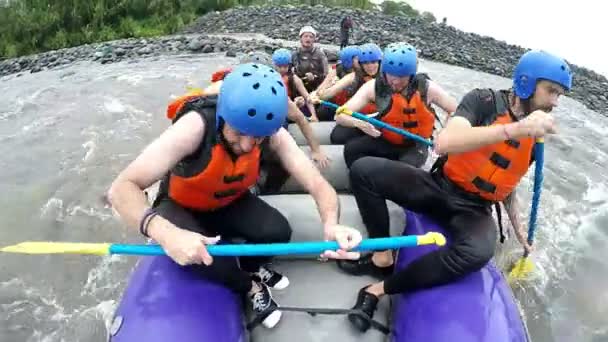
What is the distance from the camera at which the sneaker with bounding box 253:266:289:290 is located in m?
3.00

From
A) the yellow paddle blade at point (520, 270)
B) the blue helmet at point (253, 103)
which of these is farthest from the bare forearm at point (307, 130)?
the yellow paddle blade at point (520, 270)

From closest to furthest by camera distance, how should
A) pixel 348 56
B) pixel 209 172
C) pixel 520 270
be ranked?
pixel 209 172 < pixel 520 270 < pixel 348 56

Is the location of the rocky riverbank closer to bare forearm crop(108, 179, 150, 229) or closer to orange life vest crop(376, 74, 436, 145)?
orange life vest crop(376, 74, 436, 145)

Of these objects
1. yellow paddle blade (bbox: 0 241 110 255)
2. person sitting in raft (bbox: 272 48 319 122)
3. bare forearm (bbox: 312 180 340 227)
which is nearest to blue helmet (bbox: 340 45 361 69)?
person sitting in raft (bbox: 272 48 319 122)

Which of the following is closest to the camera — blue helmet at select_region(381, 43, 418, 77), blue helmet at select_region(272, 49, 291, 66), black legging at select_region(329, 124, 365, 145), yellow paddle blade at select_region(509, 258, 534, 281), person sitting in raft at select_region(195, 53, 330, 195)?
blue helmet at select_region(381, 43, 418, 77)

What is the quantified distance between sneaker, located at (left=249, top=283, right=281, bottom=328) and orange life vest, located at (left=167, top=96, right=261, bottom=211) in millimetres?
541

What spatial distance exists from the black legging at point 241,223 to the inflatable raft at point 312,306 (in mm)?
141

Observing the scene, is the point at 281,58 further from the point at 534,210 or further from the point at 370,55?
the point at 534,210

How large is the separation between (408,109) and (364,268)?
1.70 metres

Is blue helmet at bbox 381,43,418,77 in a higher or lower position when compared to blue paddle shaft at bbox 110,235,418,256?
higher

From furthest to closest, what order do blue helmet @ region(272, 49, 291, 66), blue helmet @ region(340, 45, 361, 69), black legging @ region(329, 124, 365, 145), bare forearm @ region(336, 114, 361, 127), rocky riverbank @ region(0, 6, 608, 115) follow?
1. rocky riverbank @ region(0, 6, 608, 115)
2. blue helmet @ region(340, 45, 361, 69)
3. blue helmet @ region(272, 49, 291, 66)
4. black legging @ region(329, 124, 365, 145)
5. bare forearm @ region(336, 114, 361, 127)

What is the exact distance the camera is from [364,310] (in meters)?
2.79

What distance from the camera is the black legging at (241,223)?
2.81 metres

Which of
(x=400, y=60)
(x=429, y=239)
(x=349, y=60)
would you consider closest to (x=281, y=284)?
(x=429, y=239)
